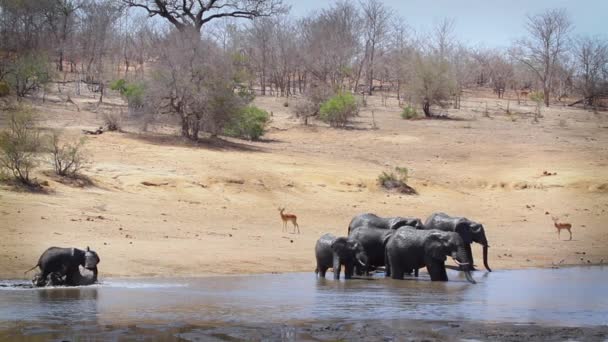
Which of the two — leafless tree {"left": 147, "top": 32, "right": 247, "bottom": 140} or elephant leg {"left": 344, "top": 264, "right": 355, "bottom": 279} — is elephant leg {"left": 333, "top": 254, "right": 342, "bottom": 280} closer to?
elephant leg {"left": 344, "top": 264, "right": 355, "bottom": 279}

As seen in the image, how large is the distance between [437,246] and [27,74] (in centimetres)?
2390

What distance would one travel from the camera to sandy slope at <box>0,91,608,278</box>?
1858 centimetres

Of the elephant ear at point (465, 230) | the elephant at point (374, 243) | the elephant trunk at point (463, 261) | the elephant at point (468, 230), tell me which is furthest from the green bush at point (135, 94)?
the elephant trunk at point (463, 261)

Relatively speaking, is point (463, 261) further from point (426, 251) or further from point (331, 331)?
point (331, 331)

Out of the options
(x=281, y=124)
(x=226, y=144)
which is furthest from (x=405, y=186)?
(x=281, y=124)

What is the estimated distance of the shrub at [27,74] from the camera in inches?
1439

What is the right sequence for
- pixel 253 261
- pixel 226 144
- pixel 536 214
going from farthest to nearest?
pixel 226 144, pixel 536 214, pixel 253 261

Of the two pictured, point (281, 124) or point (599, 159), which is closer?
point (599, 159)

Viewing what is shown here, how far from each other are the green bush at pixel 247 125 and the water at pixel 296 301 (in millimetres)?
17859

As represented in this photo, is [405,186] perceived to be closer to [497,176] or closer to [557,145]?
[497,176]

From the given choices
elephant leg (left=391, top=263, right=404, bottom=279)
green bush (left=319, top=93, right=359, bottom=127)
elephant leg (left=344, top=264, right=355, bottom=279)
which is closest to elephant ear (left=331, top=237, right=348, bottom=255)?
elephant leg (left=344, top=264, right=355, bottom=279)

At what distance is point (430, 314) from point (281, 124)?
2884 centimetres

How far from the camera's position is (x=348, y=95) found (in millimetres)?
42000

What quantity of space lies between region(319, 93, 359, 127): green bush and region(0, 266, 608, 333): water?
23014mm
